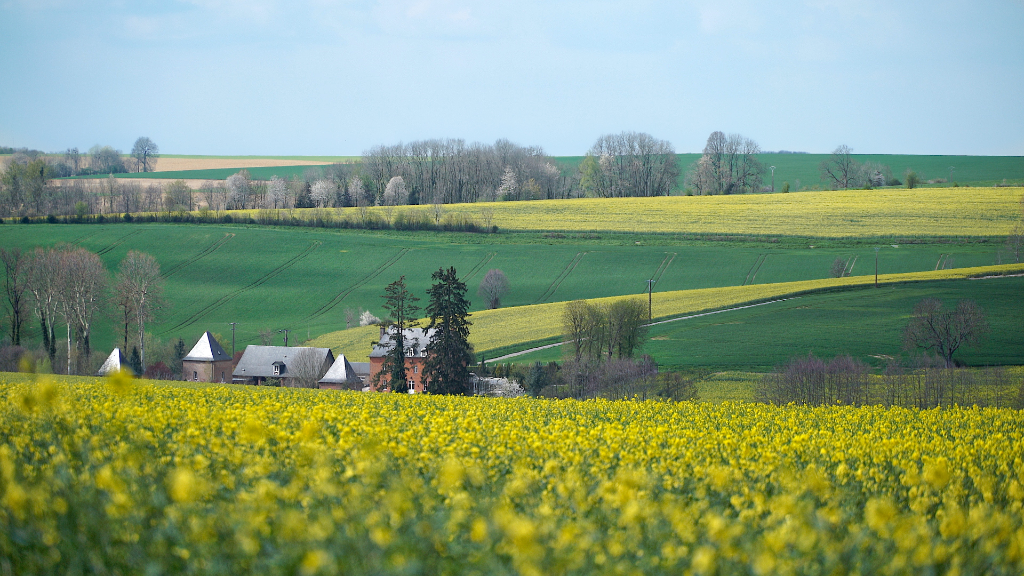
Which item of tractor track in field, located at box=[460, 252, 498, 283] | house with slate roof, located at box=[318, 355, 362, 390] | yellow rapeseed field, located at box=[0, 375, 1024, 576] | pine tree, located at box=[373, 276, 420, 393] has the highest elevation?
yellow rapeseed field, located at box=[0, 375, 1024, 576]

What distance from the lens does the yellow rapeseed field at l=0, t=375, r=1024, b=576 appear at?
173 inches

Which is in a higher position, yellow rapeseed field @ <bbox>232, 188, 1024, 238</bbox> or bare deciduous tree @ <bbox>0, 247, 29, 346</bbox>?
yellow rapeseed field @ <bbox>232, 188, 1024, 238</bbox>

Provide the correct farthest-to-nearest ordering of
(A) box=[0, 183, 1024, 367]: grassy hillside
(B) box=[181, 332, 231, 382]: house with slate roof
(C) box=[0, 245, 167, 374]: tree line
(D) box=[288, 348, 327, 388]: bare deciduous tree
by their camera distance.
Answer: (A) box=[0, 183, 1024, 367]: grassy hillside
(B) box=[181, 332, 231, 382]: house with slate roof
(C) box=[0, 245, 167, 374]: tree line
(D) box=[288, 348, 327, 388]: bare deciduous tree

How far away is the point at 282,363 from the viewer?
6259 cm

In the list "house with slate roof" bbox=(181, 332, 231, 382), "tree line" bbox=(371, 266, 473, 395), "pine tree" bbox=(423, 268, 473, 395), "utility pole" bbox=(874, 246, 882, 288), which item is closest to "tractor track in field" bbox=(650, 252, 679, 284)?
"utility pole" bbox=(874, 246, 882, 288)

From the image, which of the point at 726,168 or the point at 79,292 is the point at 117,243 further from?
the point at 726,168

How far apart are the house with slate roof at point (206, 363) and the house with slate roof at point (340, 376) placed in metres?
9.24

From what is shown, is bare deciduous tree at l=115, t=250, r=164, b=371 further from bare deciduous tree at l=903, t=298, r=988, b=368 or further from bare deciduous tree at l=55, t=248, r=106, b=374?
bare deciduous tree at l=903, t=298, r=988, b=368

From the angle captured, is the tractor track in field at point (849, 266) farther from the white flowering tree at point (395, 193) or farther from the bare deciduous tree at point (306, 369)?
the white flowering tree at point (395, 193)

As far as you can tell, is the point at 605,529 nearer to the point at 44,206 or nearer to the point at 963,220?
the point at 963,220

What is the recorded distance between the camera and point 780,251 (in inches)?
3194

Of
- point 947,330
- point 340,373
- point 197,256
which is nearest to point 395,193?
point 197,256

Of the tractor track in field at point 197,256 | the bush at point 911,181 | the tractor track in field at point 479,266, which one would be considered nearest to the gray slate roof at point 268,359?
the tractor track in field at point 479,266

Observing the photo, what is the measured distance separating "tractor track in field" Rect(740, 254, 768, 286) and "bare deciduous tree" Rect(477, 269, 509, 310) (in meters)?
24.1
